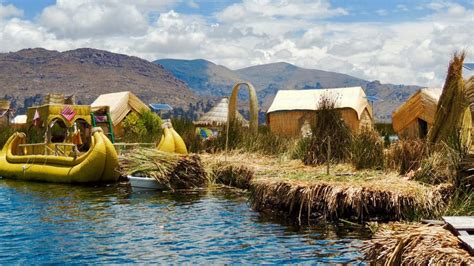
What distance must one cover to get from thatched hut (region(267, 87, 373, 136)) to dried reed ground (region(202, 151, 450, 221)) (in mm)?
17896

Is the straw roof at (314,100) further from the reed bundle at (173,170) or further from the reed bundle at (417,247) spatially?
the reed bundle at (417,247)

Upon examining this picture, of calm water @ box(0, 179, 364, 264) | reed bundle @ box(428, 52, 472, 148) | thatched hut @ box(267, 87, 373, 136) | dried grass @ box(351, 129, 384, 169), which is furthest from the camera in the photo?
thatched hut @ box(267, 87, 373, 136)

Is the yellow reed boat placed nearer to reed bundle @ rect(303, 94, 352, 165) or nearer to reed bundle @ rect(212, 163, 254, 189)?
reed bundle @ rect(212, 163, 254, 189)

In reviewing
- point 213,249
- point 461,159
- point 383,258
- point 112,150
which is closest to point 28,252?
point 213,249

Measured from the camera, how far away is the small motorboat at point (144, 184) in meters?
17.8

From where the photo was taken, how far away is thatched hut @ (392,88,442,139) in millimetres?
26391

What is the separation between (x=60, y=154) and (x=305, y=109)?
13.8m

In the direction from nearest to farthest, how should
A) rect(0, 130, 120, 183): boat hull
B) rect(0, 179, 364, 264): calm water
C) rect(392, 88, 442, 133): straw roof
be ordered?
1. rect(0, 179, 364, 264): calm water
2. rect(0, 130, 120, 183): boat hull
3. rect(392, 88, 442, 133): straw roof

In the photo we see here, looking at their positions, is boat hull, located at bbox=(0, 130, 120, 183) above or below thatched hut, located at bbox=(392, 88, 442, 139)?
below

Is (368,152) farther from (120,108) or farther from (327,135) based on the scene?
(120,108)

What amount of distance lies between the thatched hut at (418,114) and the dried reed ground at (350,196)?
13122 millimetres

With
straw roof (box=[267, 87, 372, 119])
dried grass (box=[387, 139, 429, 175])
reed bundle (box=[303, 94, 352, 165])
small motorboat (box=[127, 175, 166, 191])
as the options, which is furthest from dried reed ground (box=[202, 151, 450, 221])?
straw roof (box=[267, 87, 372, 119])

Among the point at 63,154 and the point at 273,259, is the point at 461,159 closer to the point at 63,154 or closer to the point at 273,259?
the point at 273,259

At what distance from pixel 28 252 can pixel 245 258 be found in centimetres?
327
